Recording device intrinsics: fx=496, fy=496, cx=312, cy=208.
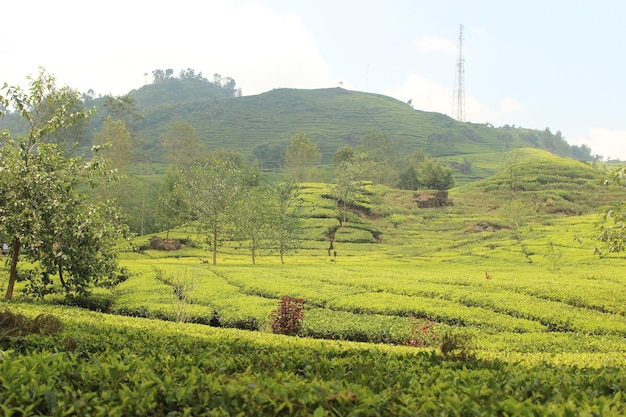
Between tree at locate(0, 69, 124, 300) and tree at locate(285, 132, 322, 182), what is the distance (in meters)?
76.8

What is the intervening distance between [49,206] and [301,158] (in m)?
79.8

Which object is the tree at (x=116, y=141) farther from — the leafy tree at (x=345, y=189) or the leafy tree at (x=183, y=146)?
the leafy tree at (x=345, y=189)

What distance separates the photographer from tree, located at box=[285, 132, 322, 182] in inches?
3765

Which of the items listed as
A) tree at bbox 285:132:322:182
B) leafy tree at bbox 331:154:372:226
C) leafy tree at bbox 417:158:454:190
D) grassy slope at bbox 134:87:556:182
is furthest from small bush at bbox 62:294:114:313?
grassy slope at bbox 134:87:556:182

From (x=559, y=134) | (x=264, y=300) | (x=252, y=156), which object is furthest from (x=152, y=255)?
(x=559, y=134)

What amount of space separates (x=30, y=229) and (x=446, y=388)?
16.4 meters

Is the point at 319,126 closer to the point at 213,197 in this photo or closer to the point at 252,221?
the point at 252,221

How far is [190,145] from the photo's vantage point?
99.8 metres

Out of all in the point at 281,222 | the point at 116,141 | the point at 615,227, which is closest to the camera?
the point at 615,227

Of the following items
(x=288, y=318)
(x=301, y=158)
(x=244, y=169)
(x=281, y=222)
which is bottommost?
(x=288, y=318)

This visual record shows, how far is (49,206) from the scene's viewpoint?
16.9 meters

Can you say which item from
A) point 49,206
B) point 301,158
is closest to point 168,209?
point 301,158

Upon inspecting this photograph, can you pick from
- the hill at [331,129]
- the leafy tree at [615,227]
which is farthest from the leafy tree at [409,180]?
the leafy tree at [615,227]

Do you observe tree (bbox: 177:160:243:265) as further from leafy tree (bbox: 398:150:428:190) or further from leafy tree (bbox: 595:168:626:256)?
leafy tree (bbox: 398:150:428:190)
